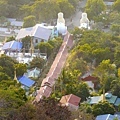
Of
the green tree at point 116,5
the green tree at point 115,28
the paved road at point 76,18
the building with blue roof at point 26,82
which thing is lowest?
the building with blue roof at point 26,82

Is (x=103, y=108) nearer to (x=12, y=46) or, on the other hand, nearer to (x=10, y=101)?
(x=10, y=101)

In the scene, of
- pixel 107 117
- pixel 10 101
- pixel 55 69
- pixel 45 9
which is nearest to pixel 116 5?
pixel 45 9

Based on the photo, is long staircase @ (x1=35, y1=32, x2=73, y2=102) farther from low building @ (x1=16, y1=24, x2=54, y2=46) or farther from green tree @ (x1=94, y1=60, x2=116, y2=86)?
green tree @ (x1=94, y1=60, x2=116, y2=86)

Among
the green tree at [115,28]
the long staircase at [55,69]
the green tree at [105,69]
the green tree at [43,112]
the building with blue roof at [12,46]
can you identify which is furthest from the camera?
the green tree at [115,28]

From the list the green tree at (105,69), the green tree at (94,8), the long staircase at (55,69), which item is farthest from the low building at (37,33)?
the green tree at (105,69)

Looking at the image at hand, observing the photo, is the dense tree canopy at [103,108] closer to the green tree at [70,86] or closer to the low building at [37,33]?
the green tree at [70,86]

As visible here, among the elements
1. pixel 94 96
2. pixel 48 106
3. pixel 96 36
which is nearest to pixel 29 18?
pixel 96 36

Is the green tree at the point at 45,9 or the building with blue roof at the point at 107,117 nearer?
the building with blue roof at the point at 107,117

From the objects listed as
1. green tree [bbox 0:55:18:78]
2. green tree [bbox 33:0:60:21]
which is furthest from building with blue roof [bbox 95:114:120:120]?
Result: green tree [bbox 33:0:60:21]

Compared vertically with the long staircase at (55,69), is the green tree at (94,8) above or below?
above
